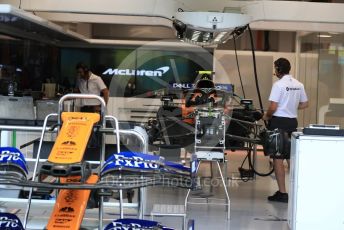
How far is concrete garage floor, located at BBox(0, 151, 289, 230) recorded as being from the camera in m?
4.04

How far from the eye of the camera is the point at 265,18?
6227 mm

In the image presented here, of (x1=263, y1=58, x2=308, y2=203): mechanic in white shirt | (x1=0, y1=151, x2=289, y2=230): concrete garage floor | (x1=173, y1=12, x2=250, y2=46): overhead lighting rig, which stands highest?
(x1=173, y1=12, x2=250, y2=46): overhead lighting rig

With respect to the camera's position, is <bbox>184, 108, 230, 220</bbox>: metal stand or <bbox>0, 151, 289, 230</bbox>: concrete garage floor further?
<bbox>184, 108, 230, 220</bbox>: metal stand

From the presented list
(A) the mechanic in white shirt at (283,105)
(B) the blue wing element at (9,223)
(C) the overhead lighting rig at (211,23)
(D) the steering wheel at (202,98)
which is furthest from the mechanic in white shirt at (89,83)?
(B) the blue wing element at (9,223)

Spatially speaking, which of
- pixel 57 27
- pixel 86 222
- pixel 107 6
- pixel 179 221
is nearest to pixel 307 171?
pixel 179 221

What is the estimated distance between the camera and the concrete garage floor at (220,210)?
404 cm

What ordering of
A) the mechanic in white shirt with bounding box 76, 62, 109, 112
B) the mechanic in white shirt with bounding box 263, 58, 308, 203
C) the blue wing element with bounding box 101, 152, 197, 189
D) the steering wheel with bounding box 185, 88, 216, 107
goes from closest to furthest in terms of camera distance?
the blue wing element with bounding box 101, 152, 197, 189
the mechanic in white shirt with bounding box 263, 58, 308, 203
the steering wheel with bounding box 185, 88, 216, 107
the mechanic in white shirt with bounding box 76, 62, 109, 112

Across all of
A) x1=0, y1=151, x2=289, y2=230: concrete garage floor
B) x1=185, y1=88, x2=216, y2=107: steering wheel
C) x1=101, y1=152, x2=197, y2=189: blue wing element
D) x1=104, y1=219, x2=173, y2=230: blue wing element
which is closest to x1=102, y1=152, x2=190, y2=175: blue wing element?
x1=101, y1=152, x2=197, y2=189: blue wing element

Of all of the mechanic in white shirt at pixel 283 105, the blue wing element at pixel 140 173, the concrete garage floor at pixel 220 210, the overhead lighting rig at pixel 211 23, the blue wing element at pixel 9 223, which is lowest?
the concrete garage floor at pixel 220 210

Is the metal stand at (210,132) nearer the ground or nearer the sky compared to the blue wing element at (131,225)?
nearer the sky

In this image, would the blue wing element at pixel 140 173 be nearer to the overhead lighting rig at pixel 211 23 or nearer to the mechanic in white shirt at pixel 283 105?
the overhead lighting rig at pixel 211 23

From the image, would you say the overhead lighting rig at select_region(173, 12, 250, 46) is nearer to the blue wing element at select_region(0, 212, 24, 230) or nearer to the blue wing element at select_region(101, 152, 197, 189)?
the blue wing element at select_region(101, 152, 197, 189)

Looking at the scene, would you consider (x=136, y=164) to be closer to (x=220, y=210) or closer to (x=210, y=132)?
(x=210, y=132)

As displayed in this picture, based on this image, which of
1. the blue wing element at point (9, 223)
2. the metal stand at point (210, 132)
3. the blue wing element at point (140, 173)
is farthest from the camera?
the metal stand at point (210, 132)
